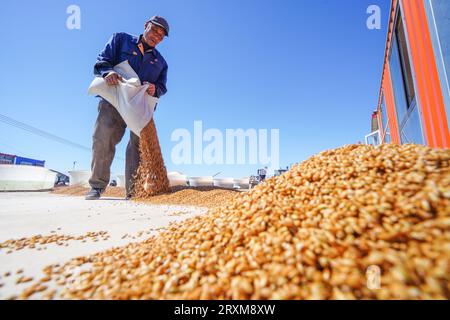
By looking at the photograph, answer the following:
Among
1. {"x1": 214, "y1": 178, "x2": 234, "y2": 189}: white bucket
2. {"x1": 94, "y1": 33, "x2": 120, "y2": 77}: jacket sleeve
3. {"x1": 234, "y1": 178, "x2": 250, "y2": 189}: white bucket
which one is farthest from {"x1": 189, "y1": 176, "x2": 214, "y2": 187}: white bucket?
{"x1": 94, "y1": 33, "x2": 120, "y2": 77}: jacket sleeve

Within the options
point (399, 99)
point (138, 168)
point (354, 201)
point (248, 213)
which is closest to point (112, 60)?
point (138, 168)

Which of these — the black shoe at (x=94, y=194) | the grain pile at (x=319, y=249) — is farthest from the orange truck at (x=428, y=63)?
the black shoe at (x=94, y=194)

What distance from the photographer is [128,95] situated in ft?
11.4

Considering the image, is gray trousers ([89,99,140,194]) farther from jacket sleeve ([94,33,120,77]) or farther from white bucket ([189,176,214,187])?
white bucket ([189,176,214,187])

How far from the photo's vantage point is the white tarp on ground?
3.43m

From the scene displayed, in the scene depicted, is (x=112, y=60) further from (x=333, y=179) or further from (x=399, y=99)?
(x=399, y=99)

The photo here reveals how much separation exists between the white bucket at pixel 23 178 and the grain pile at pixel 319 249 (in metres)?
8.90

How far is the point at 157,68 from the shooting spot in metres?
4.07

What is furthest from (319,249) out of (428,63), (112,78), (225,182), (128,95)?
(225,182)

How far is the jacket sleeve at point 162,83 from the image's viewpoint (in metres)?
4.03

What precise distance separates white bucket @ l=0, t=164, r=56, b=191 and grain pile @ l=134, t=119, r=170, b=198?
6335mm

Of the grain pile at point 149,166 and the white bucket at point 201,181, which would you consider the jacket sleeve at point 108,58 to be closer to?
the grain pile at point 149,166

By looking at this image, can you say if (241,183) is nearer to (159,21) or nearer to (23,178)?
(23,178)
